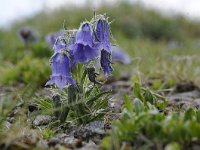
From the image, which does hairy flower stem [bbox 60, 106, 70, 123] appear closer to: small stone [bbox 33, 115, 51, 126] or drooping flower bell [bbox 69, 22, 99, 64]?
small stone [bbox 33, 115, 51, 126]

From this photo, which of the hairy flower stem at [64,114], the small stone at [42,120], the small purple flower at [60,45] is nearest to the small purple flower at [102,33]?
the small purple flower at [60,45]

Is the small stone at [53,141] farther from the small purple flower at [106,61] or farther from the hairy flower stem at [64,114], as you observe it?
the small purple flower at [106,61]

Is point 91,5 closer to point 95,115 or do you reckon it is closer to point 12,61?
point 12,61

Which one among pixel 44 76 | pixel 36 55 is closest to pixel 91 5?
pixel 36 55

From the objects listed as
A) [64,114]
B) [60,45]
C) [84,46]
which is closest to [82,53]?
[84,46]

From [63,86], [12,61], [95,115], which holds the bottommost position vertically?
[95,115]

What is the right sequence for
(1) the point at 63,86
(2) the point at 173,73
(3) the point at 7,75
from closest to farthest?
(1) the point at 63,86
(2) the point at 173,73
(3) the point at 7,75

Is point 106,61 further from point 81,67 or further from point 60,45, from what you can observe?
point 60,45
